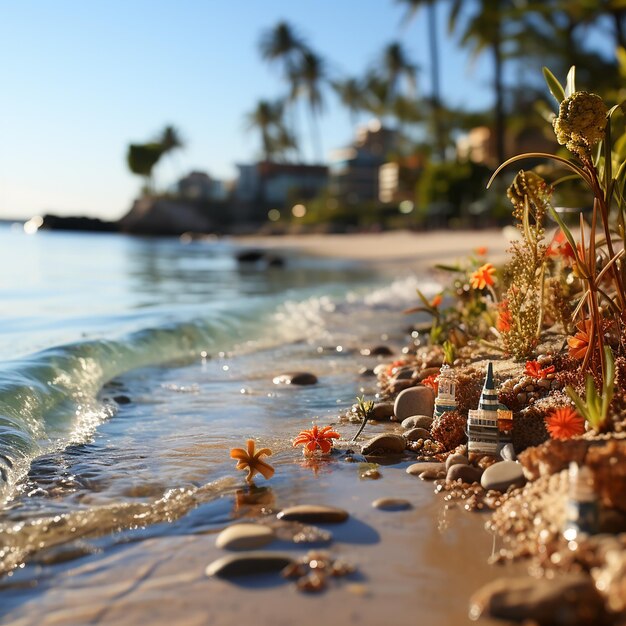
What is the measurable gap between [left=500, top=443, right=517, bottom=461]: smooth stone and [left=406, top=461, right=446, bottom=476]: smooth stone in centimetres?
30

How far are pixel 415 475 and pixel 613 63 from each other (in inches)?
1699

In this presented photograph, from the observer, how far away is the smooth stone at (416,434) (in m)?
4.47

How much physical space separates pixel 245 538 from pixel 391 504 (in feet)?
2.45

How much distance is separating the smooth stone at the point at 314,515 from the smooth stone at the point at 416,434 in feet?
4.06

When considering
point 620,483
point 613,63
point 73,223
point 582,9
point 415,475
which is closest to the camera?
point 620,483

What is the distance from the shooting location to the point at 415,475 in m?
3.90

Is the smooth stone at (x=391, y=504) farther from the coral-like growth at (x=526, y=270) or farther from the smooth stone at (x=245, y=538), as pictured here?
the coral-like growth at (x=526, y=270)

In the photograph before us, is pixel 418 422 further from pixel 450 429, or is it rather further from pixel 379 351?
pixel 379 351

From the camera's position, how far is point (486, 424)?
3.98m

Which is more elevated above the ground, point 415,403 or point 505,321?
point 505,321

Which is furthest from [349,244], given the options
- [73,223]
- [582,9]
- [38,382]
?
[73,223]

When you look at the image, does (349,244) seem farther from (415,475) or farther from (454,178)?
(415,475)

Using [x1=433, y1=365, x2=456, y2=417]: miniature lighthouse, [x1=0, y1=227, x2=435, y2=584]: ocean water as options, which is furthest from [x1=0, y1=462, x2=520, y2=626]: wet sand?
[x1=433, y1=365, x2=456, y2=417]: miniature lighthouse

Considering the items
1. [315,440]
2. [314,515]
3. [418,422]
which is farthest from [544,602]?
[418,422]
